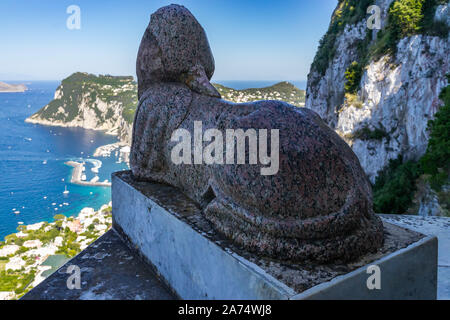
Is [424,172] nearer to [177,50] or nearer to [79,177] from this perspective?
[177,50]

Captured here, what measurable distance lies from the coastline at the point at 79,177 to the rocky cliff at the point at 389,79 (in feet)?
146

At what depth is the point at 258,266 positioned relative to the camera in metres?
2.37

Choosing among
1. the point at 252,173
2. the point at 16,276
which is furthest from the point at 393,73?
the point at 16,276

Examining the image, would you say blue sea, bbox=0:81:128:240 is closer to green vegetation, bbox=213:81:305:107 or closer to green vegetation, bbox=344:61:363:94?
green vegetation, bbox=213:81:305:107

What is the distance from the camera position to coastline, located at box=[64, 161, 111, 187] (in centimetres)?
6116

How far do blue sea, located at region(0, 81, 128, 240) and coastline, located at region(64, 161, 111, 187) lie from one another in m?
0.97

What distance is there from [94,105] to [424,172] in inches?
4003

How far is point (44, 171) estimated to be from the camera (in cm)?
6850

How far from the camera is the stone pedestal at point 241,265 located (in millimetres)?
2262

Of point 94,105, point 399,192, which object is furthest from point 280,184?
point 94,105

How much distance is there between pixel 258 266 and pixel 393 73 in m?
22.9

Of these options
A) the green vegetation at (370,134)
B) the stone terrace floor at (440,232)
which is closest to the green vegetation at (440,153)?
the green vegetation at (370,134)

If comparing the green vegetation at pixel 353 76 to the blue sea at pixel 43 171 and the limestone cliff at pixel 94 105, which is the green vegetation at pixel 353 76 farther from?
the limestone cliff at pixel 94 105

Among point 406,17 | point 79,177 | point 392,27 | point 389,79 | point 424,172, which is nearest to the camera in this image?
point 424,172
